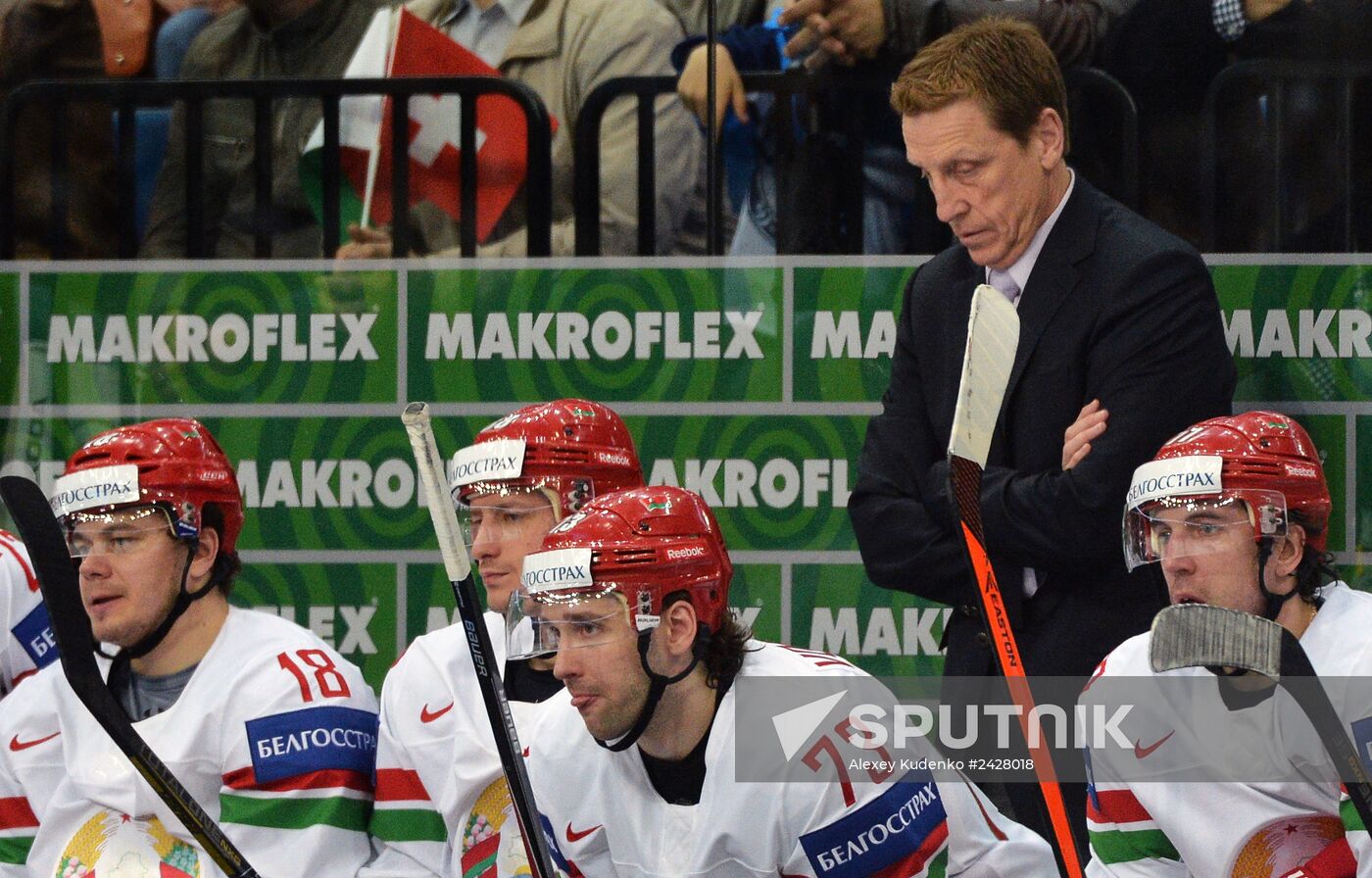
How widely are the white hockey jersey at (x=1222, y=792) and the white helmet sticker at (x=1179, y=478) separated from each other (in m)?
0.21

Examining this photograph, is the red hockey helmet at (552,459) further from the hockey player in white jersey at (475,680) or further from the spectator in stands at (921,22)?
the spectator in stands at (921,22)

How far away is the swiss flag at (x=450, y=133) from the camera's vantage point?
454 cm

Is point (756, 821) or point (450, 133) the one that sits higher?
point (450, 133)

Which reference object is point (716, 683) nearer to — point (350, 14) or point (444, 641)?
point (444, 641)

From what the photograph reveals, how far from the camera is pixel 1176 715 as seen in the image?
3109 mm

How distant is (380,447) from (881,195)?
3.90 feet

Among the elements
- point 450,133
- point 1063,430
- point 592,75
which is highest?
point 592,75

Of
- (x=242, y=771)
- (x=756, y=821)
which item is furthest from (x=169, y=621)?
(x=756, y=821)

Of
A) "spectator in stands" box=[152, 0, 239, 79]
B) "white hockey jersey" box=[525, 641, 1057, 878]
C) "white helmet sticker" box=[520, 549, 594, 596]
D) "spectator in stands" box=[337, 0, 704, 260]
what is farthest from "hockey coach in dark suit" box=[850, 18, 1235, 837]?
"spectator in stands" box=[152, 0, 239, 79]

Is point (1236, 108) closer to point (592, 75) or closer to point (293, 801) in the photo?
point (592, 75)

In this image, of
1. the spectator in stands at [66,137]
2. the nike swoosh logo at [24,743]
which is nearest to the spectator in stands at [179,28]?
the spectator in stands at [66,137]

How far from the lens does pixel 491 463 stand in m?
3.59

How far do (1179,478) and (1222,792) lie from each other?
0.44 meters

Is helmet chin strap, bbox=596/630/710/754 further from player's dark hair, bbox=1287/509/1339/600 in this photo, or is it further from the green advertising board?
the green advertising board
